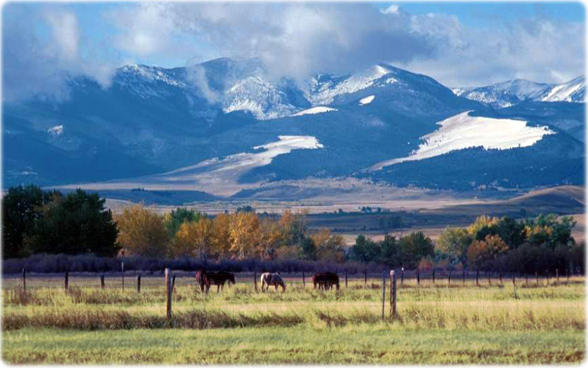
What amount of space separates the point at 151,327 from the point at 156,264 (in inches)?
1950

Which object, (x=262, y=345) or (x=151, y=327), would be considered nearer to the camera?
(x=262, y=345)

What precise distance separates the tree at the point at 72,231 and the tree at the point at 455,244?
58.0m

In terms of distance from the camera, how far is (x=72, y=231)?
259ft

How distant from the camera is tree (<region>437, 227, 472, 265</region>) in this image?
128 m

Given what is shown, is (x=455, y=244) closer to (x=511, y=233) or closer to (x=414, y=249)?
(x=414, y=249)

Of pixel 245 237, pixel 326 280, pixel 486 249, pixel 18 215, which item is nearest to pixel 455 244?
pixel 486 249

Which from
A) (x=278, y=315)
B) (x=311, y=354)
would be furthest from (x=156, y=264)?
(x=311, y=354)

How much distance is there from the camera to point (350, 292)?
144 feet

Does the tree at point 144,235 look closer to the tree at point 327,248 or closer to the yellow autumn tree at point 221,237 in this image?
the yellow autumn tree at point 221,237

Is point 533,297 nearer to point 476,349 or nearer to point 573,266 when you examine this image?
point 476,349

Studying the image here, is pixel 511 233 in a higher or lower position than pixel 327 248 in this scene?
higher

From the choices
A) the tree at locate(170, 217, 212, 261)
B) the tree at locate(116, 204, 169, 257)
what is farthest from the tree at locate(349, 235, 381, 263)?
the tree at locate(116, 204, 169, 257)

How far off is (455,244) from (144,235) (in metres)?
46.2

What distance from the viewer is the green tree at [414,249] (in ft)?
376
